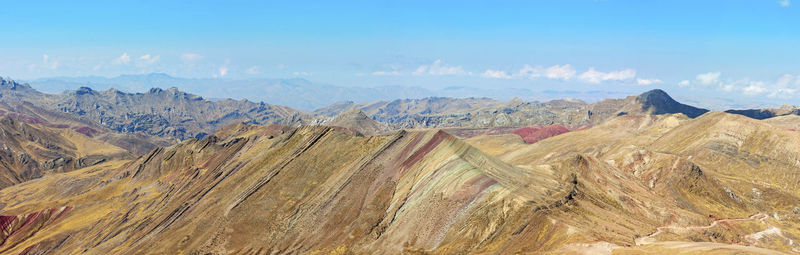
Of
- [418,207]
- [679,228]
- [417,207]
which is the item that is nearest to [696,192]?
[679,228]

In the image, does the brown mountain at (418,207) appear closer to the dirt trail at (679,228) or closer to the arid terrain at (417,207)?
the arid terrain at (417,207)

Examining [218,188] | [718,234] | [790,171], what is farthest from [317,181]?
[790,171]

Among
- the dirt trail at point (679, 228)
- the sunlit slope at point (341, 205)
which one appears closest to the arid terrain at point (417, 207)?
the sunlit slope at point (341, 205)

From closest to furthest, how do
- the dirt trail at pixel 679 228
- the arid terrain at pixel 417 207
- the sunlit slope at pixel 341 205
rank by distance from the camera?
the arid terrain at pixel 417 207 < the dirt trail at pixel 679 228 < the sunlit slope at pixel 341 205

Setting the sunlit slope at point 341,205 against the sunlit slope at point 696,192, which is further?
the sunlit slope at point 696,192

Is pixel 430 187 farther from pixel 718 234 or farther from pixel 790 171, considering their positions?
pixel 790 171

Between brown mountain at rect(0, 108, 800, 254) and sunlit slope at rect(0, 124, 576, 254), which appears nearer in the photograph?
brown mountain at rect(0, 108, 800, 254)

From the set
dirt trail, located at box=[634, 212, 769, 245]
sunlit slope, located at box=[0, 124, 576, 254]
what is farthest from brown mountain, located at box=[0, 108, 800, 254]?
dirt trail, located at box=[634, 212, 769, 245]

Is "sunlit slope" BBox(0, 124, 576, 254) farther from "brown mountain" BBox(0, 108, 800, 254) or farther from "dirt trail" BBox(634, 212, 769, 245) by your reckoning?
"dirt trail" BBox(634, 212, 769, 245)

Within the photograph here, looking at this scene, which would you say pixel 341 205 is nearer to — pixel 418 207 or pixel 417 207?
pixel 417 207
